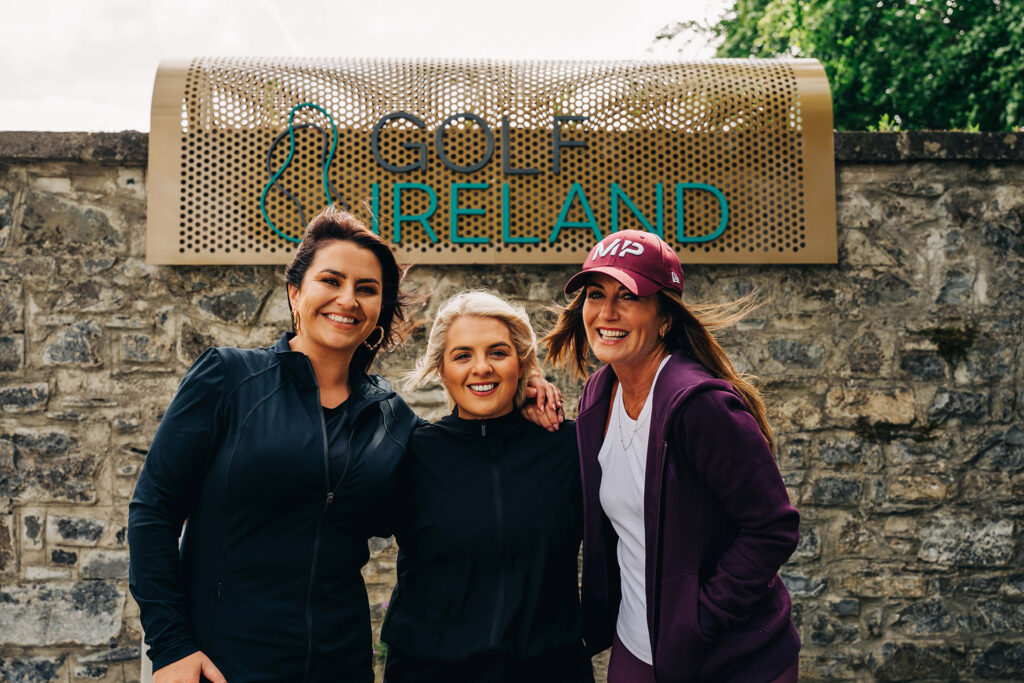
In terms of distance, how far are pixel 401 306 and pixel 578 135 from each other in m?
2.02

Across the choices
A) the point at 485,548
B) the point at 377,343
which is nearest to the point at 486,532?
the point at 485,548

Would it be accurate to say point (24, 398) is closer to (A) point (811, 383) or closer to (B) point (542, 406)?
(B) point (542, 406)

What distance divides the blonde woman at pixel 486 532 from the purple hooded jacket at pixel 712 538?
0.25 m

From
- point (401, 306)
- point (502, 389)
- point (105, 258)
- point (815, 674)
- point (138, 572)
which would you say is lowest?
point (815, 674)

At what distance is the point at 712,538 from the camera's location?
1927mm

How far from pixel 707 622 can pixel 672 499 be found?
305mm

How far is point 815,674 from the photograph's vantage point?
377cm

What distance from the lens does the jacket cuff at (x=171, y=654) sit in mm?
1717

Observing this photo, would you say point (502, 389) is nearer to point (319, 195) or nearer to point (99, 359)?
point (319, 195)

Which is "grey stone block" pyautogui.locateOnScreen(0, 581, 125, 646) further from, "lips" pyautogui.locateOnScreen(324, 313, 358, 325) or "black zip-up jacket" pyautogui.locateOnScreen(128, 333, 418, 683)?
"lips" pyautogui.locateOnScreen(324, 313, 358, 325)

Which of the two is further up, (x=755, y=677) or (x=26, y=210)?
(x=26, y=210)

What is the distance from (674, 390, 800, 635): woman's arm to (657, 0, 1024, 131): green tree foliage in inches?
294

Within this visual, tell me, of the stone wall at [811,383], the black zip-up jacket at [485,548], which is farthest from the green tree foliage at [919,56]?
the black zip-up jacket at [485,548]

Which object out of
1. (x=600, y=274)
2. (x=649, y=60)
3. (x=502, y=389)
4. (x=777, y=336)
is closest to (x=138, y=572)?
(x=502, y=389)
